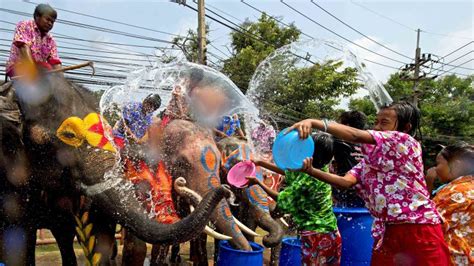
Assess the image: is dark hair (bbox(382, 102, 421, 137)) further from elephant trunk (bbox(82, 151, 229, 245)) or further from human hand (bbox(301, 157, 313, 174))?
elephant trunk (bbox(82, 151, 229, 245))

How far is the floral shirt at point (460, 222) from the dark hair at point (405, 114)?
2.63ft

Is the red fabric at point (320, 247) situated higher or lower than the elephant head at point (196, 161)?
lower

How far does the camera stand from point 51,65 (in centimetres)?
428

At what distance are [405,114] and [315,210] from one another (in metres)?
1.07

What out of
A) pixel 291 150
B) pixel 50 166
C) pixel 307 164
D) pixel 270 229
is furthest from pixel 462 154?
pixel 50 166

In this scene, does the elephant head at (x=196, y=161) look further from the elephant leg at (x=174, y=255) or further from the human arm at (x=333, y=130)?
the elephant leg at (x=174, y=255)

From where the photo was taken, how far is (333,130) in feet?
7.93

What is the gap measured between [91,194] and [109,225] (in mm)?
848

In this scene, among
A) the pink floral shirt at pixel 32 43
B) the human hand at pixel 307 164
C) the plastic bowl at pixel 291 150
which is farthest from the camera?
the pink floral shirt at pixel 32 43

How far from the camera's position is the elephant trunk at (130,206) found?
10.3 feet

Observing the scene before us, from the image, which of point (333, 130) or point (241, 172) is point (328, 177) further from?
point (241, 172)

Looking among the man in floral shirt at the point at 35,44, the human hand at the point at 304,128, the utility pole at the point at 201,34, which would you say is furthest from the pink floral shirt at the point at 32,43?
the utility pole at the point at 201,34

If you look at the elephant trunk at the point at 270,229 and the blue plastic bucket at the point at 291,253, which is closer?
the elephant trunk at the point at 270,229

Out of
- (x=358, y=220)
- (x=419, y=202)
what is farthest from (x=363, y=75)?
(x=419, y=202)
